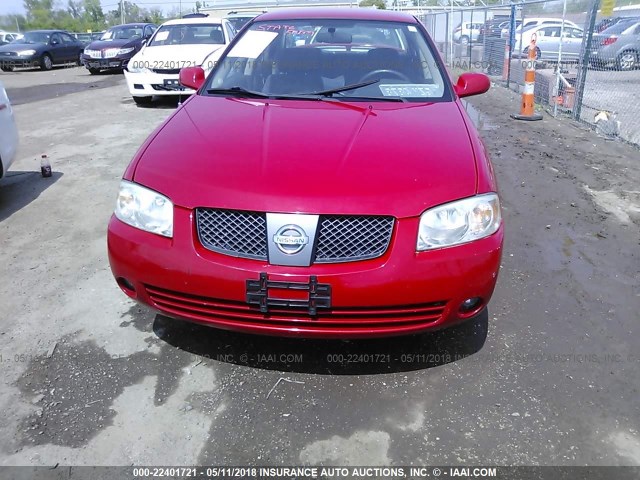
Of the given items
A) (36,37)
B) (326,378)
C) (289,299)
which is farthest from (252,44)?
(36,37)

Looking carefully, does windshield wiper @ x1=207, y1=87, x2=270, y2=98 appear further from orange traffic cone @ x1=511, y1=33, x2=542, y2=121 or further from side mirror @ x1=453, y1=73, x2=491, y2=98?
orange traffic cone @ x1=511, y1=33, x2=542, y2=121

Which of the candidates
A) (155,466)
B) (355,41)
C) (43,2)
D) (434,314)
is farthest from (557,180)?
(43,2)

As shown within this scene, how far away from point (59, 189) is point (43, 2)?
64860 millimetres

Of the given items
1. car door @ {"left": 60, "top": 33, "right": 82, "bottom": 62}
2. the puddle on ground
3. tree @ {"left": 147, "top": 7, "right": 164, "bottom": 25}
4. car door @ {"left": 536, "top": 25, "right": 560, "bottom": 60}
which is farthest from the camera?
tree @ {"left": 147, "top": 7, "right": 164, "bottom": 25}

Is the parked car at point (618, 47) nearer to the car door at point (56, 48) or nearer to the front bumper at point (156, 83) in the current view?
the front bumper at point (156, 83)

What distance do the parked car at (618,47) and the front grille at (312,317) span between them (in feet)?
26.3

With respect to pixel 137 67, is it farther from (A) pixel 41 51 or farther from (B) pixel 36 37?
(B) pixel 36 37

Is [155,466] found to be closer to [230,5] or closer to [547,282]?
[547,282]

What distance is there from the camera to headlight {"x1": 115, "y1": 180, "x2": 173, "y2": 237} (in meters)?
2.41

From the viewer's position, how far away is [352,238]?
228 centimetres

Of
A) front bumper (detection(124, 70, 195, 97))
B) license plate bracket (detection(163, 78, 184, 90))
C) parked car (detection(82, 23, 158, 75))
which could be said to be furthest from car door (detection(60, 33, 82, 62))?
license plate bracket (detection(163, 78, 184, 90))

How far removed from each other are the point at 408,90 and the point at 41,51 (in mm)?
20259

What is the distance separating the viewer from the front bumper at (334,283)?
7.38ft

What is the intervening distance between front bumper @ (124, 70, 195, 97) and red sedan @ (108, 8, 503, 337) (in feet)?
23.9
